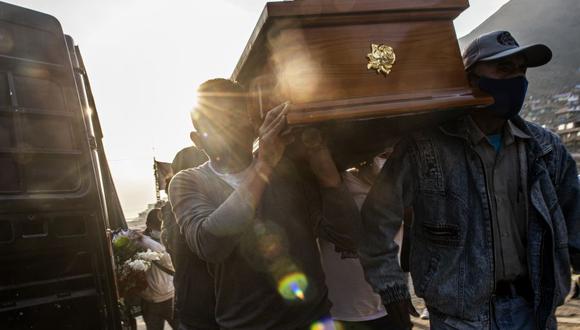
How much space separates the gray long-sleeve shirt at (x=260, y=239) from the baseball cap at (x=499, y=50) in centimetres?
82

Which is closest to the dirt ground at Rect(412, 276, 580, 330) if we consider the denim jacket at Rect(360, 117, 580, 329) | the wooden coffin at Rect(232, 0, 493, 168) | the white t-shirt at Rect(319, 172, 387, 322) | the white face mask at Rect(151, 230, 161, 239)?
the white t-shirt at Rect(319, 172, 387, 322)

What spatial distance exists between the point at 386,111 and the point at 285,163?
0.60 meters

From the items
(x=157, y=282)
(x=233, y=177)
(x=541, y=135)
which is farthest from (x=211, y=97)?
(x=157, y=282)

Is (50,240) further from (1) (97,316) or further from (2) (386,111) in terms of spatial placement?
(2) (386,111)

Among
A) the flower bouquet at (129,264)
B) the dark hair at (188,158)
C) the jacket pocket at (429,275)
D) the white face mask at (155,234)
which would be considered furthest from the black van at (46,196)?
the white face mask at (155,234)

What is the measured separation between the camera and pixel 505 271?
5.60 ft

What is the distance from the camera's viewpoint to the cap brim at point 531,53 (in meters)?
1.60

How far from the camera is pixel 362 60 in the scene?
58.6 inches

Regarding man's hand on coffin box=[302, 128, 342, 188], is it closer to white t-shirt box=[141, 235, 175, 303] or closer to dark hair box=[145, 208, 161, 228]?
white t-shirt box=[141, 235, 175, 303]

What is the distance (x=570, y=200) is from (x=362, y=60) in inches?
48.7

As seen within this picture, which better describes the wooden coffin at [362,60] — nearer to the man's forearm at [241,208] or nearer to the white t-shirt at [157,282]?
the man's forearm at [241,208]

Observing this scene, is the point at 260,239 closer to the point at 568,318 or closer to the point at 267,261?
the point at 267,261

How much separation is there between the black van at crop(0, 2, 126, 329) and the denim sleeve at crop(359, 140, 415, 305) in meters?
1.58

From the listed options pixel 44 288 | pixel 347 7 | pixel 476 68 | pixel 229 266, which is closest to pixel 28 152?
pixel 44 288
